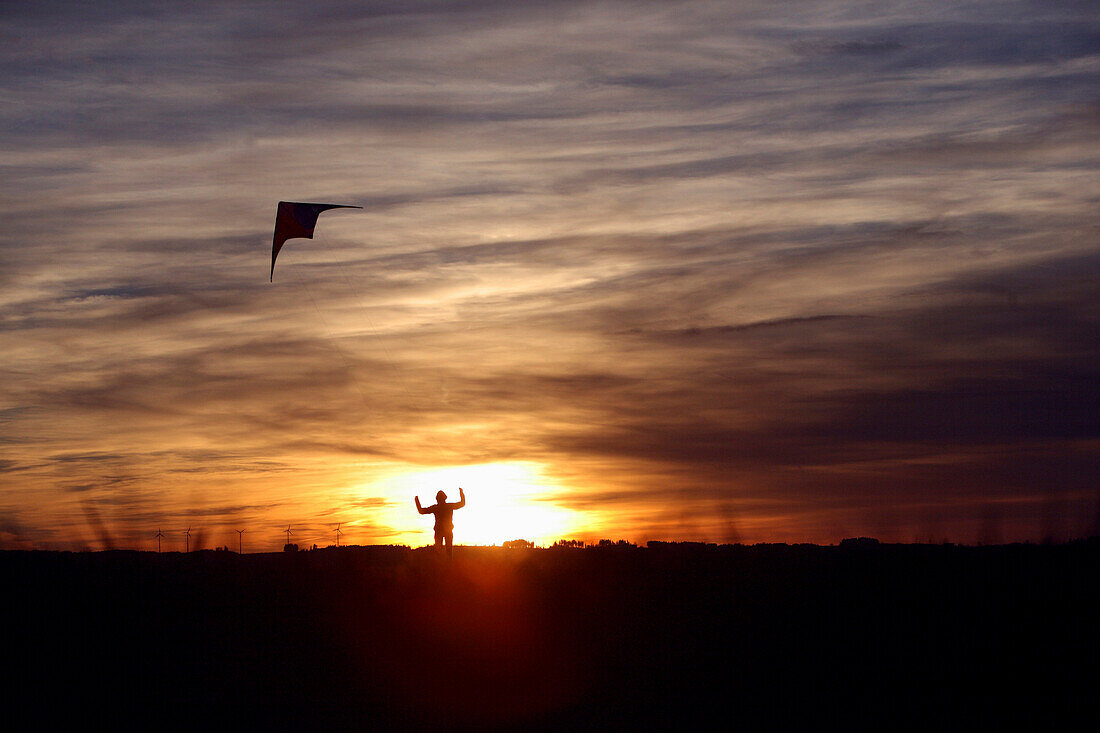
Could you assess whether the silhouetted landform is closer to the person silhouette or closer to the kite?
the person silhouette

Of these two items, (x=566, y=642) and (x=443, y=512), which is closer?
(x=566, y=642)

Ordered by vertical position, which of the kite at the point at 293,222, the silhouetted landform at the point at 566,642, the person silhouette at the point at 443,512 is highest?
the kite at the point at 293,222

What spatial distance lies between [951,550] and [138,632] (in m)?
19.0

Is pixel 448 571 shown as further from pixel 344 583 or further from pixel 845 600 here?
pixel 845 600

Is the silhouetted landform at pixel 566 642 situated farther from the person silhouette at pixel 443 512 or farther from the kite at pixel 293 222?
the kite at pixel 293 222

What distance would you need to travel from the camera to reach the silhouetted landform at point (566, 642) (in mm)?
20125

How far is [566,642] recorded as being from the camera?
23.1 meters

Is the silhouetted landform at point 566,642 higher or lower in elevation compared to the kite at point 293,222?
lower

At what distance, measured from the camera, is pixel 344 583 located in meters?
26.2

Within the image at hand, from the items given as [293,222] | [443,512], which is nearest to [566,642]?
[443,512]

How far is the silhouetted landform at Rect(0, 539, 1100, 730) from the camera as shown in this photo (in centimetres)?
2012

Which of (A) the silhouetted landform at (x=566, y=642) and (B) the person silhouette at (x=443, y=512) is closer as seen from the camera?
(A) the silhouetted landform at (x=566, y=642)

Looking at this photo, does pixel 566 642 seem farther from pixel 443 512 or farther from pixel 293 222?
pixel 293 222

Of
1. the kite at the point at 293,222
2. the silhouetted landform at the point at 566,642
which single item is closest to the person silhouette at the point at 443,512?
the silhouetted landform at the point at 566,642
